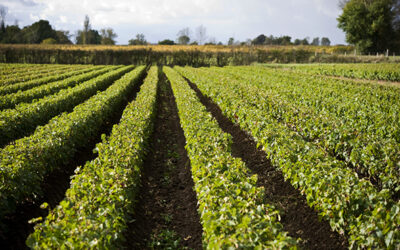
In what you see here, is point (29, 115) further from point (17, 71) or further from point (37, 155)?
point (17, 71)

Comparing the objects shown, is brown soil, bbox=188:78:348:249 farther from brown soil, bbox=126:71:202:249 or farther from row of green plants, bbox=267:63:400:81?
row of green plants, bbox=267:63:400:81

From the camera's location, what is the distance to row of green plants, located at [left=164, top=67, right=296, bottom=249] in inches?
136

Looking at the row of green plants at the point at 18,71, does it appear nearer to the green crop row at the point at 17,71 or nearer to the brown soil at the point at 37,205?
the green crop row at the point at 17,71

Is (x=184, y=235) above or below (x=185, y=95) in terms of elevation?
below

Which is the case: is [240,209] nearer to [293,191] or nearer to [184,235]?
[184,235]

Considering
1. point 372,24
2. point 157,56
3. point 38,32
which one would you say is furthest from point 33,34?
point 372,24

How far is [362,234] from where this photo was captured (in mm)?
4336

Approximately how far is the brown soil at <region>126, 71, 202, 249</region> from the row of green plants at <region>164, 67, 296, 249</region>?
86 cm

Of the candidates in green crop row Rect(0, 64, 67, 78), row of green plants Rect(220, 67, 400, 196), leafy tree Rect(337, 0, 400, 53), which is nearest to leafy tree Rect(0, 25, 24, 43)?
green crop row Rect(0, 64, 67, 78)

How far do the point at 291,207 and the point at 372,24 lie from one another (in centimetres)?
5637

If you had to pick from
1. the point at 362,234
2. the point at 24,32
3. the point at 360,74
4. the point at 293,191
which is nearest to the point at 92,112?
the point at 293,191

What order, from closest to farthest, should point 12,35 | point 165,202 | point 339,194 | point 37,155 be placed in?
point 339,194
point 37,155
point 165,202
point 12,35

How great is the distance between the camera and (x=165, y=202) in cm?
679

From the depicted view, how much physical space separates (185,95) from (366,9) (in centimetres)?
5223
